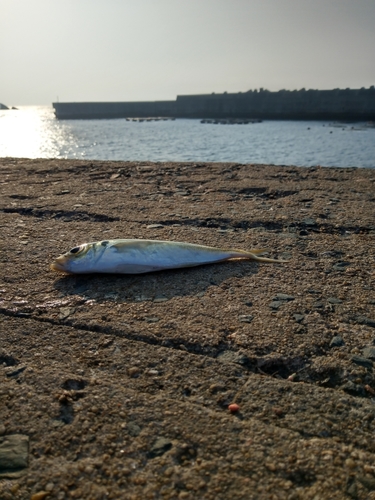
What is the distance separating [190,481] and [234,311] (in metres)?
0.96

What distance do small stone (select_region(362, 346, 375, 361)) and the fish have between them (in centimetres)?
104

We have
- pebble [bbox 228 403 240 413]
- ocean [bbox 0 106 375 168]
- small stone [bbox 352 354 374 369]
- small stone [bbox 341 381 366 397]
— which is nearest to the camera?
pebble [bbox 228 403 240 413]

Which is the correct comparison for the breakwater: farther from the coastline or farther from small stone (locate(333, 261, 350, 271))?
the coastline

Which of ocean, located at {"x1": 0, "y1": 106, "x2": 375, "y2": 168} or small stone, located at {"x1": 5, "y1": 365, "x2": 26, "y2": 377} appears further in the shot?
ocean, located at {"x1": 0, "y1": 106, "x2": 375, "y2": 168}

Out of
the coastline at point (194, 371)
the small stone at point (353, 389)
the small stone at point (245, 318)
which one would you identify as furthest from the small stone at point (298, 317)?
the small stone at point (353, 389)

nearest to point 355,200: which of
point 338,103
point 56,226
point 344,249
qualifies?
point 344,249

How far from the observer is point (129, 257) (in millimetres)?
2336

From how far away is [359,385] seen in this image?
1.53 metres

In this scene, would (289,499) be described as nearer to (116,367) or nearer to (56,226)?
(116,367)

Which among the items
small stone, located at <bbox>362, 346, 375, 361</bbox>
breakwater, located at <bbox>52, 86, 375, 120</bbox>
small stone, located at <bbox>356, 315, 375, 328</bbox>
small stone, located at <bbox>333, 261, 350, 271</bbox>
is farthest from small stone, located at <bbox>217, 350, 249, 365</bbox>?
breakwater, located at <bbox>52, 86, 375, 120</bbox>

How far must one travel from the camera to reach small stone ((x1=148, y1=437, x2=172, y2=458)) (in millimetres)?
1212

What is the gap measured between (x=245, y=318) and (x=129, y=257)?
78cm

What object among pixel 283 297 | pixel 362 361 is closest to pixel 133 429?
pixel 362 361

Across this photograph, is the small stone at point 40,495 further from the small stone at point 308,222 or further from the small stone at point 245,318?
the small stone at point 308,222
